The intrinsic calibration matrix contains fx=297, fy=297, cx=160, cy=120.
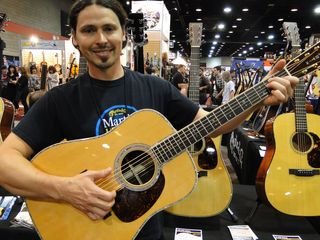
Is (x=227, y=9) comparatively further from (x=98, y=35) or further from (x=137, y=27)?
(x=98, y=35)

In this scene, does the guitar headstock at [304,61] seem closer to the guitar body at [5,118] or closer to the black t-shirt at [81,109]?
the black t-shirt at [81,109]

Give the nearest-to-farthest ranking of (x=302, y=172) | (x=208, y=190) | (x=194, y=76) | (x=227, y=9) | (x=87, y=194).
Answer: (x=87, y=194), (x=302, y=172), (x=208, y=190), (x=194, y=76), (x=227, y=9)

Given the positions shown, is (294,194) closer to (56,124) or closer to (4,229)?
(56,124)

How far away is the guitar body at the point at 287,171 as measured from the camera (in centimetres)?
237

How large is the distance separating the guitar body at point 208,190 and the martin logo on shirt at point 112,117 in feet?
4.39

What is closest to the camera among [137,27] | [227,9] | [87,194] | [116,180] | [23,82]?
[87,194]

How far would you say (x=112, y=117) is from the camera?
4.72 feet

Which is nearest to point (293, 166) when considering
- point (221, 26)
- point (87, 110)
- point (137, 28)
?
point (87, 110)

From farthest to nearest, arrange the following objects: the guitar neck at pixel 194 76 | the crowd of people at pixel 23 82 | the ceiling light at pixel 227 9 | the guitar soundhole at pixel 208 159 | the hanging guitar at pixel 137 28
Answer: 1. the ceiling light at pixel 227 9
2. the crowd of people at pixel 23 82
3. the guitar neck at pixel 194 76
4. the hanging guitar at pixel 137 28
5. the guitar soundhole at pixel 208 159

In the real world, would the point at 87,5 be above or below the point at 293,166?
above

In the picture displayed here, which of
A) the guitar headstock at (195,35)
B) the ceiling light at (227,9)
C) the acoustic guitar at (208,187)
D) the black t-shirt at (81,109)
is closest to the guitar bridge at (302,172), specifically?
the acoustic guitar at (208,187)

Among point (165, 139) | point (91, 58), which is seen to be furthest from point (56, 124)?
point (165, 139)

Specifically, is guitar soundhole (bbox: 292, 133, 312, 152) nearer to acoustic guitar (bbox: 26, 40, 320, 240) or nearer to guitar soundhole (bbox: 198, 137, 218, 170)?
guitar soundhole (bbox: 198, 137, 218, 170)

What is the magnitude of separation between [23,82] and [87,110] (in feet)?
26.8
